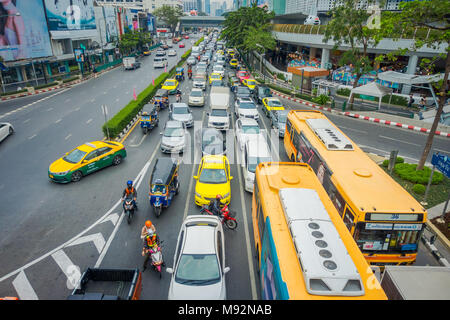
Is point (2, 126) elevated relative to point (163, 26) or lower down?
lower down

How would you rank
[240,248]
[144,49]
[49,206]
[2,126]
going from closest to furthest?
[240,248]
[49,206]
[2,126]
[144,49]

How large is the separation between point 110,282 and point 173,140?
11.5 m

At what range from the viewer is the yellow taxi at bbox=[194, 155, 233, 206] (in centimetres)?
1285

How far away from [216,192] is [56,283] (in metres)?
6.67

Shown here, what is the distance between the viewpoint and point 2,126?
20422mm

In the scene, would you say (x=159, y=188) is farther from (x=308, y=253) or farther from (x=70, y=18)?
(x=70, y=18)

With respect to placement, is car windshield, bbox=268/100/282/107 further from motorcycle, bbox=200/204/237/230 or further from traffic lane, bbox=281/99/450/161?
motorcycle, bbox=200/204/237/230

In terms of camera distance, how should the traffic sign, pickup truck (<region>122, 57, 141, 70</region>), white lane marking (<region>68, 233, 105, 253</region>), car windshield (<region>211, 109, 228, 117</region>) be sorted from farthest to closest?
pickup truck (<region>122, 57, 141, 70</region>) → car windshield (<region>211, 109, 228, 117</region>) → the traffic sign → white lane marking (<region>68, 233, 105, 253</region>)

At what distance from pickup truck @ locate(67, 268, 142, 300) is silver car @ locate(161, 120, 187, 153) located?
36.1ft

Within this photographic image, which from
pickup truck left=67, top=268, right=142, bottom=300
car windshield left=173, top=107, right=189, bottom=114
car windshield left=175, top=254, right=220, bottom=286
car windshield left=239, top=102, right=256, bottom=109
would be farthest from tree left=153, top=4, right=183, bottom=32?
pickup truck left=67, top=268, right=142, bottom=300
